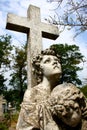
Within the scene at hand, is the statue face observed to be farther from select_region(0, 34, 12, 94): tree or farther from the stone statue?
select_region(0, 34, 12, 94): tree

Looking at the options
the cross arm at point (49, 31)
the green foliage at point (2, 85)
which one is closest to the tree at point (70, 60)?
the green foliage at point (2, 85)

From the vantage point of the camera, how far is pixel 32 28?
4898 mm

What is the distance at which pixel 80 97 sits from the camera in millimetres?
2904

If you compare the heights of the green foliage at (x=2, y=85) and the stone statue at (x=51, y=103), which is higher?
the green foliage at (x=2, y=85)

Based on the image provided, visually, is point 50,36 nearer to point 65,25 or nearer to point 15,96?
point 65,25

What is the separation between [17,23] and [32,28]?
233mm

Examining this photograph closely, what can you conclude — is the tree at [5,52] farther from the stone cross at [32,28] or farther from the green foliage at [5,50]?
the stone cross at [32,28]

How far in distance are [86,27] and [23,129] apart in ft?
10.3

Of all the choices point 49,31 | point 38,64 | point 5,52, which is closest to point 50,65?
point 38,64

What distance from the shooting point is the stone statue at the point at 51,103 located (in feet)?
9.34

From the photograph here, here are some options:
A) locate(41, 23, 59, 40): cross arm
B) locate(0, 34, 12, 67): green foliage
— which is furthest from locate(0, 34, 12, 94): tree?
locate(41, 23, 59, 40): cross arm

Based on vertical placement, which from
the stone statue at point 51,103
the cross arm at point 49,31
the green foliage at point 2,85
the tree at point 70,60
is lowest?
the stone statue at point 51,103

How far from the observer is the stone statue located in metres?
2.85

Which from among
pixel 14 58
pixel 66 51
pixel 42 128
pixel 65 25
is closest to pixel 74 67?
pixel 66 51
